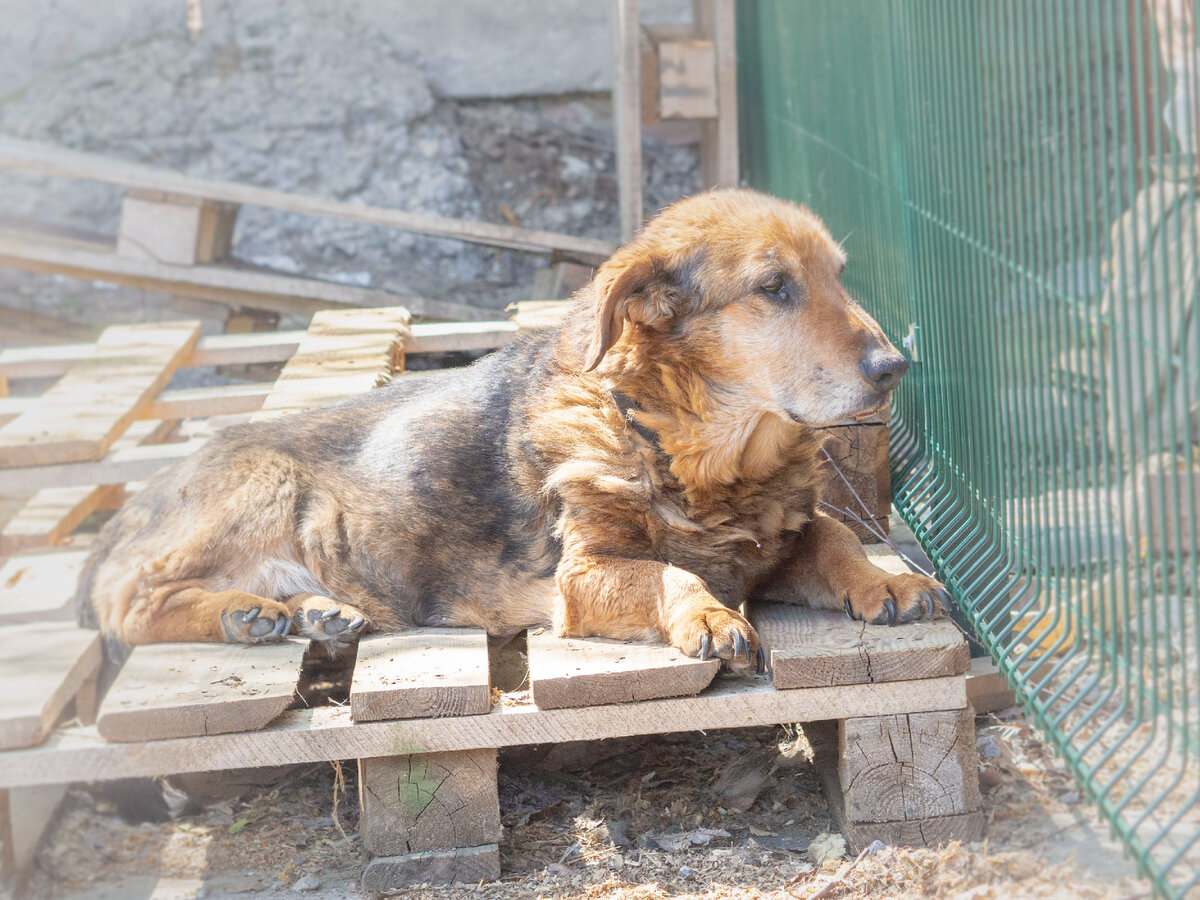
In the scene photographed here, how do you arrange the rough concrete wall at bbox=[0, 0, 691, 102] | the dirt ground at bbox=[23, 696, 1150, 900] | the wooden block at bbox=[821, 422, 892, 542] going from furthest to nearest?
the rough concrete wall at bbox=[0, 0, 691, 102] → the wooden block at bbox=[821, 422, 892, 542] → the dirt ground at bbox=[23, 696, 1150, 900]

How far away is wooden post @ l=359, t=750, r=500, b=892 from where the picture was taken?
317 cm

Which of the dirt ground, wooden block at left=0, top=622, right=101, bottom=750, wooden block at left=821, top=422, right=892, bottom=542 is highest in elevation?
wooden block at left=821, top=422, right=892, bottom=542

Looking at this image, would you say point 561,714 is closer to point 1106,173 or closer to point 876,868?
point 876,868

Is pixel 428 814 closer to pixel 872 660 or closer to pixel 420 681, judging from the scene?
pixel 420 681

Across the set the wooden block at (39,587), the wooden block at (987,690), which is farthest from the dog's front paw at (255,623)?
the wooden block at (987,690)

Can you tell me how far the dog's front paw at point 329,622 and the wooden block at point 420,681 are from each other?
0.14 m

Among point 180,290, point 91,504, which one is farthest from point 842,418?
point 180,290

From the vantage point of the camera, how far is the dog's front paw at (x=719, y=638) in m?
3.11

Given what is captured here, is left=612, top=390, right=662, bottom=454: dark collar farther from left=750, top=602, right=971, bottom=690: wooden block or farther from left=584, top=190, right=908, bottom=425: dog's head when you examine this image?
left=750, top=602, right=971, bottom=690: wooden block

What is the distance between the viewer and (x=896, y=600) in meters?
3.32

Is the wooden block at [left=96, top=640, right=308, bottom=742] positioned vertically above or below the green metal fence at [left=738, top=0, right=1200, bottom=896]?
below

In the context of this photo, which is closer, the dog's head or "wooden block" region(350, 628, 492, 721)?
"wooden block" region(350, 628, 492, 721)

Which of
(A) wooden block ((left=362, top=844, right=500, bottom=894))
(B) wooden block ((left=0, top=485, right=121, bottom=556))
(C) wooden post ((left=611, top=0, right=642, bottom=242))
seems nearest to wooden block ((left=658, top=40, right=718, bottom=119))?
(C) wooden post ((left=611, top=0, right=642, bottom=242))

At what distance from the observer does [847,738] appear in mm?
3172
